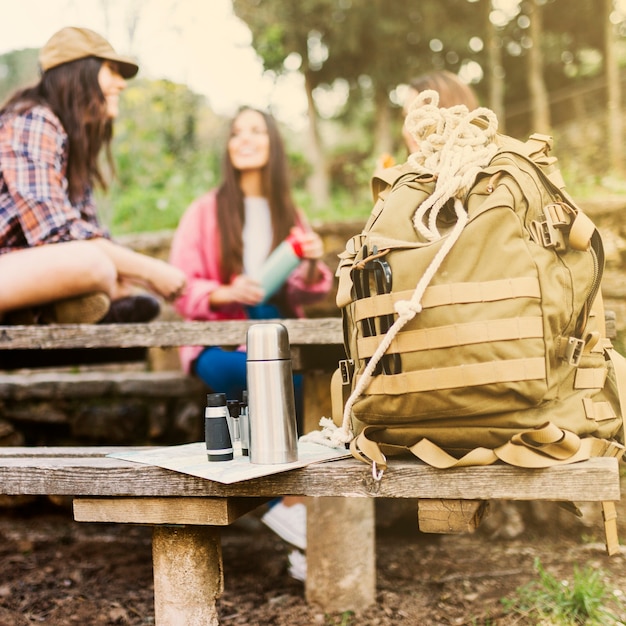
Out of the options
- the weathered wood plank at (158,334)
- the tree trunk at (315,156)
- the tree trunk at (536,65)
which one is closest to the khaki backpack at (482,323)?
the weathered wood plank at (158,334)

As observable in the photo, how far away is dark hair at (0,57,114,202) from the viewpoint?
2.81 m

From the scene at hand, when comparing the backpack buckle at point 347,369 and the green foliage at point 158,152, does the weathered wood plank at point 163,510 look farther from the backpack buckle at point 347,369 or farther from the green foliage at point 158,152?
the green foliage at point 158,152

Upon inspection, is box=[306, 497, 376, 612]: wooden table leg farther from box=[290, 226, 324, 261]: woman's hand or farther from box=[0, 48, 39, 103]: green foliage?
box=[0, 48, 39, 103]: green foliage

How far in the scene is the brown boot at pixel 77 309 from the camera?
2625 mm

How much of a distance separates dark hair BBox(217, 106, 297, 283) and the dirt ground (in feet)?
4.29

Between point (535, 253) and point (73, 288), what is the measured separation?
5.71 ft

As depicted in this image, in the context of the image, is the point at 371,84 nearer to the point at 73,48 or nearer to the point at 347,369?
the point at 73,48

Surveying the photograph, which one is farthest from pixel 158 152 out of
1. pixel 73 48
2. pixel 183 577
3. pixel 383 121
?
pixel 183 577

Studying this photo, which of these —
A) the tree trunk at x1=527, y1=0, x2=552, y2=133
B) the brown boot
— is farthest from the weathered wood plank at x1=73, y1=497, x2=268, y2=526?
the tree trunk at x1=527, y1=0, x2=552, y2=133

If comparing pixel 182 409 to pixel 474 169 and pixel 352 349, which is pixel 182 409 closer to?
pixel 352 349

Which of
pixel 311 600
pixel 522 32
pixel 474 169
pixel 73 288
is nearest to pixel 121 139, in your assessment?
pixel 522 32

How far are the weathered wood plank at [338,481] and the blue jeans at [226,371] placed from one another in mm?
1200

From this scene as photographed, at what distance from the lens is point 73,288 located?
2547 millimetres

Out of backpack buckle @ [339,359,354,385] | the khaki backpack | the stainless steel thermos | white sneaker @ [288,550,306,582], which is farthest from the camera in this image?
white sneaker @ [288,550,306,582]
